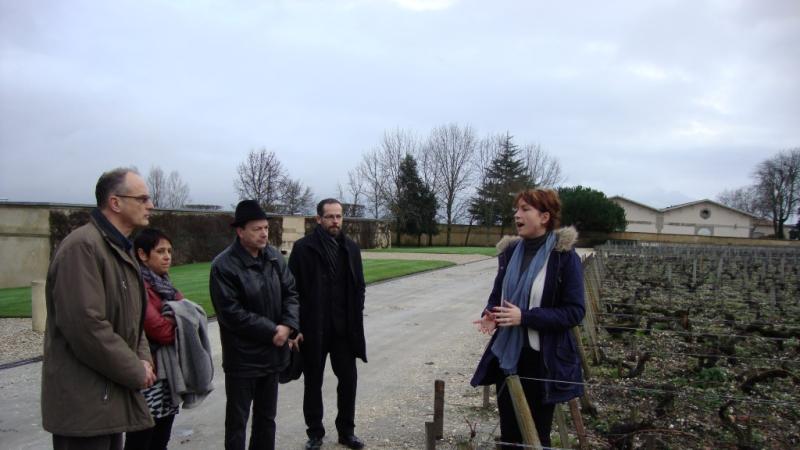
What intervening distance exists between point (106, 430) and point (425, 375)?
5.14m

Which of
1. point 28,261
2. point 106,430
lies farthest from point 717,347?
point 28,261

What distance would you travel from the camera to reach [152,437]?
3.70 metres

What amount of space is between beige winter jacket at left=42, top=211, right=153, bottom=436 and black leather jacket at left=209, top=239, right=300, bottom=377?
1156 millimetres

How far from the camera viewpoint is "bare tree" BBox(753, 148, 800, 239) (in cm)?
7194

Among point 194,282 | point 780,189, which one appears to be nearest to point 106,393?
point 194,282

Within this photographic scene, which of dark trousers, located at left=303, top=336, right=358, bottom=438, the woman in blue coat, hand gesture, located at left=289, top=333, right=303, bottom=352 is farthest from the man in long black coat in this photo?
the woman in blue coat

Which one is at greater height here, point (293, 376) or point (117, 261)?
point (117, 261)

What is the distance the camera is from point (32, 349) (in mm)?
8516

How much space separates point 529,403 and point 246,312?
198 cm

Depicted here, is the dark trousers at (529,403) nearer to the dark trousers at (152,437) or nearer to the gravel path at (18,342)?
the dark trousers at (152,437)

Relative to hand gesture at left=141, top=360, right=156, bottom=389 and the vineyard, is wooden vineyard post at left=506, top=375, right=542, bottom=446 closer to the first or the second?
the vineyard

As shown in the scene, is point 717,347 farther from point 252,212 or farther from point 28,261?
point 28,261

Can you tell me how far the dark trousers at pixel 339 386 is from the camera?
4.78 meters

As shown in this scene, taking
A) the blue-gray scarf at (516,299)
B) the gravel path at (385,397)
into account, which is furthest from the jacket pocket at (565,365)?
the gravel path at (385,397)
